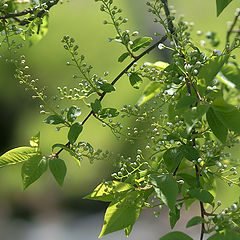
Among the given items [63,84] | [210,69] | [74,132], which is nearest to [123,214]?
[74,132]

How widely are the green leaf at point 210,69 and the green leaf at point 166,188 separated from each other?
0.46 ft

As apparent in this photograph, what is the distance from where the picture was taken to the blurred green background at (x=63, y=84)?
3.54 m

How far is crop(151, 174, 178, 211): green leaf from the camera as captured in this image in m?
0.66

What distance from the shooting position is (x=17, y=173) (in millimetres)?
3617

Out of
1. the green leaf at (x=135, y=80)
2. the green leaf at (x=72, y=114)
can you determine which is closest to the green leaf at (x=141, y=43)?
the green leaf at (x=135, y=80)

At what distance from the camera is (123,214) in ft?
2.42

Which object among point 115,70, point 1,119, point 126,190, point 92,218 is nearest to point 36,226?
point 92,218

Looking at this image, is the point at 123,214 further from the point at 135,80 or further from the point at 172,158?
the point at 135,80

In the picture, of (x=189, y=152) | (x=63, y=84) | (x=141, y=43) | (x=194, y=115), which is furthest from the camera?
(x=63, y=84)

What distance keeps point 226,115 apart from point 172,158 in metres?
0.13

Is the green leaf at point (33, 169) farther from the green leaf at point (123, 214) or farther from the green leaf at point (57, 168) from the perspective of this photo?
the green leaf at point (123, 214)

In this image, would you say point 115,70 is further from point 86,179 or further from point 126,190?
point 126,190

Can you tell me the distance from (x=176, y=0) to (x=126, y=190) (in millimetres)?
4581

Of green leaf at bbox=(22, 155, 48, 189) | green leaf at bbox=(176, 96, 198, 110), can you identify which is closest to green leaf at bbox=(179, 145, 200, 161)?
green leaf at bbox=(176, 96, 198, 110)
